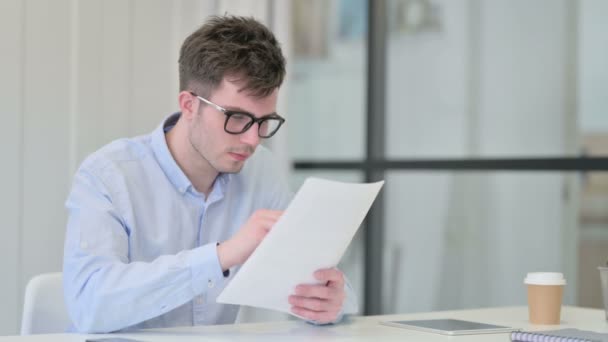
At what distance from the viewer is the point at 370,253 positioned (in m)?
4.20

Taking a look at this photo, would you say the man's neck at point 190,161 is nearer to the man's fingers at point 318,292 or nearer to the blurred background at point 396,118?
the man's fingers at point 318,292

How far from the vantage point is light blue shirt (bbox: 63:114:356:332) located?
1753mm

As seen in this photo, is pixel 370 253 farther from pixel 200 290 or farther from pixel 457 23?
pixel 200 290

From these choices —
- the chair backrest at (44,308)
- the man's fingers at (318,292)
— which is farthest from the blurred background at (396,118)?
the man's fingers at (318,292)

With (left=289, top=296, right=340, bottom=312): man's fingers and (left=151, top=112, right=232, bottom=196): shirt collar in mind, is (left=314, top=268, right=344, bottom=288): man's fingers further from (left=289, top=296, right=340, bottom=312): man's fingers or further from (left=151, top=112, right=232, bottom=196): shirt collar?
(left=151, top=112, right=232, bottom=196): shirt collar

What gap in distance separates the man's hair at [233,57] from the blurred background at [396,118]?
1.07 meters

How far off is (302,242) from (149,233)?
0.52 m

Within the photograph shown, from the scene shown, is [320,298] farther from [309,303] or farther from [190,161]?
[190,161]

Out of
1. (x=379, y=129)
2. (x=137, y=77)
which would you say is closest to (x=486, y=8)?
(x=379, y=129)

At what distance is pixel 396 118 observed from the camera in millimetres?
4137

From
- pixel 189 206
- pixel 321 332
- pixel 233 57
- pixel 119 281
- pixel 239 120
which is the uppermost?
pixel 233 57

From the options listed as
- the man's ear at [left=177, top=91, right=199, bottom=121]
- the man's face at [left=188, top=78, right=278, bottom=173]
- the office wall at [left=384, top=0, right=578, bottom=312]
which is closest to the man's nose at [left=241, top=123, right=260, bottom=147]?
the man's face at [left=188, top=78, right=278, bottom=173]

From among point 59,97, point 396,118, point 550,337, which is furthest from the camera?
point 396,118

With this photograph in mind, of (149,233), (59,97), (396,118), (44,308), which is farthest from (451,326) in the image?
(396,118)
